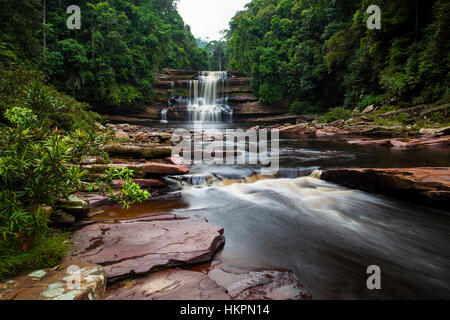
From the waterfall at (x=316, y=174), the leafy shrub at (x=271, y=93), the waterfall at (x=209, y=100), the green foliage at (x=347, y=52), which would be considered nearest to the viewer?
the waterfall at (x=316, y=174)

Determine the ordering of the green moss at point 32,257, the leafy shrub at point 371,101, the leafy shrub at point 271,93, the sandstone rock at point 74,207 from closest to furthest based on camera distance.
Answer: the green moss at point 32,257, the sandstone rock at point 74,207, the leafy shrub at point 371,101, the leafy shrub at point 271,93

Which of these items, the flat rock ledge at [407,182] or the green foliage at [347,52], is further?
the green foliage at [347,52]

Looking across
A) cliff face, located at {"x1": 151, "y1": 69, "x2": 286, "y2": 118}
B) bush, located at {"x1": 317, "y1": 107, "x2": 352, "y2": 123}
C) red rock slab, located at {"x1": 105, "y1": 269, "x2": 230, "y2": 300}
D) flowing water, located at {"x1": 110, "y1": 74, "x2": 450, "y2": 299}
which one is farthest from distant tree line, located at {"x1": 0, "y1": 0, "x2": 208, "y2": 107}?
bush, located at {"x1": 317, "y1": 107, "x2": 352, "y2": 123}

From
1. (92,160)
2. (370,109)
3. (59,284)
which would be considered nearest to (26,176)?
(59,284)

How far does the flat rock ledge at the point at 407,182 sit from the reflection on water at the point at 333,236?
205mm

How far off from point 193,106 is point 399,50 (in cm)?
2170

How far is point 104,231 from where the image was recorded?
8.79 ft

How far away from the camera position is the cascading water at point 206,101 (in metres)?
28.5

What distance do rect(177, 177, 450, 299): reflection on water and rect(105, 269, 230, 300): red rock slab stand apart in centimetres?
55

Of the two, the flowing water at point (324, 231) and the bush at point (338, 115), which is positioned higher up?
the bush at point (338, 115)

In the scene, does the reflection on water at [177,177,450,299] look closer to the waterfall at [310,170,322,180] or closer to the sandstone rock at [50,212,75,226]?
the waterfall at [310,170,322,180]

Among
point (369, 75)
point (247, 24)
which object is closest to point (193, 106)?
point (247, 24)

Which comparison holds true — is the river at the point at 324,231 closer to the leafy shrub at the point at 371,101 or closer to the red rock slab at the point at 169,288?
the red rock slab at the point at 169,288

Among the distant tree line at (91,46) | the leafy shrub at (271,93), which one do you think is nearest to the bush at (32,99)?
the distant tree line at (91,46)
